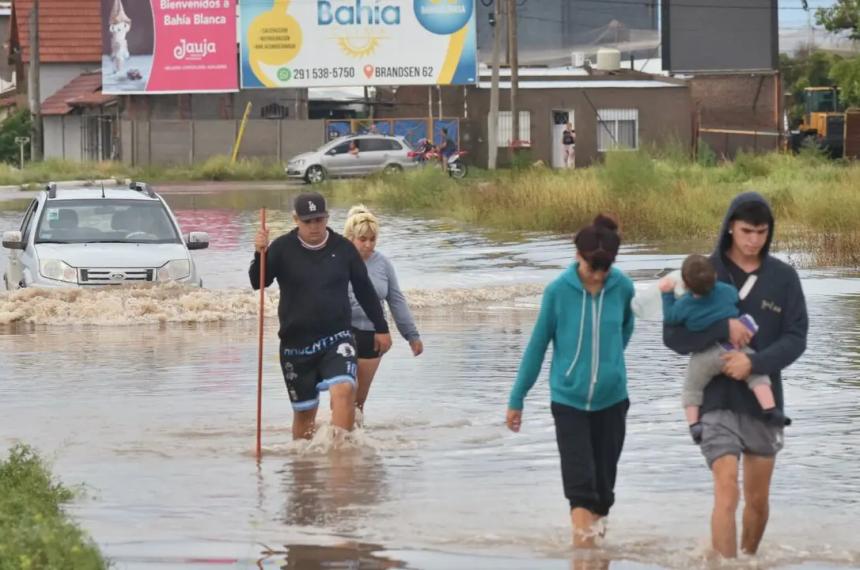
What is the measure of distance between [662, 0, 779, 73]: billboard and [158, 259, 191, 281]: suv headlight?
50.6 metres

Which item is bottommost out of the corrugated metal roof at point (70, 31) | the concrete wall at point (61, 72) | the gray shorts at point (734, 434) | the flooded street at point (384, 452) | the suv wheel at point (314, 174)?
the flooded street at point (384, 452)

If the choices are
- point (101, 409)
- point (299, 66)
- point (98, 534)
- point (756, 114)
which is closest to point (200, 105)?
point (299, 66)

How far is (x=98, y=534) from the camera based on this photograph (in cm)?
905

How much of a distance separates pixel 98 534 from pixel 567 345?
2.49m

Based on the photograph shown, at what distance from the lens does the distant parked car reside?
56344 millimetres

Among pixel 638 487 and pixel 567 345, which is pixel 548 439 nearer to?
pixel 638 487

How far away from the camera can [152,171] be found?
6125cm

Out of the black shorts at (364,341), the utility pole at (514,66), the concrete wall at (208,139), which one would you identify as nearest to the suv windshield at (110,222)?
the black shorts at (364,341)

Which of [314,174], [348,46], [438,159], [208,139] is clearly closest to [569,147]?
[438,159]

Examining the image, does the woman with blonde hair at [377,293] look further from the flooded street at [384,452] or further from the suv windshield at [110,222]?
the suv windshield at [110,222]

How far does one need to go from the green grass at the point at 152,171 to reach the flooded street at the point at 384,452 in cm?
3970

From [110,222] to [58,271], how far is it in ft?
5.27

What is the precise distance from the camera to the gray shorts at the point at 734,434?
7844 millimetres

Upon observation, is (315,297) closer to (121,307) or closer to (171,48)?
(121,307)
